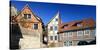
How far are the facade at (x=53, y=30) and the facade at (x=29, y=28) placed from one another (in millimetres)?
122

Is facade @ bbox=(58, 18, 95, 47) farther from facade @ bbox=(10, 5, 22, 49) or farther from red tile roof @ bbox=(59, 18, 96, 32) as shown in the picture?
facade @ bbox=(10, 5, 22, 49)

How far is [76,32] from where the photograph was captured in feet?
8.13

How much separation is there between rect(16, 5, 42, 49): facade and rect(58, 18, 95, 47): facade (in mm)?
303

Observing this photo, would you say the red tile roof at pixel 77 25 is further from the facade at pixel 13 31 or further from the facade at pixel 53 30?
the facade at pixel 13 31

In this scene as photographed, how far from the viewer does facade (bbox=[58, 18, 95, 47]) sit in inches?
94.2

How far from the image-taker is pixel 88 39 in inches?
98.9

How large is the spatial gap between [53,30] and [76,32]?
348mm

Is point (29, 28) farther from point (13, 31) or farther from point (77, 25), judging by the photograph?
point (77, 25)

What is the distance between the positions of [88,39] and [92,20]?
0.27 meters

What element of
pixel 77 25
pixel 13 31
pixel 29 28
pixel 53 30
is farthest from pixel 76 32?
pixel 13 31

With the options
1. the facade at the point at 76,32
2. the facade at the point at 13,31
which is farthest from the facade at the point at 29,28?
the facade at the point at 76,32

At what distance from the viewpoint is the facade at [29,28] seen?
2.19 metres

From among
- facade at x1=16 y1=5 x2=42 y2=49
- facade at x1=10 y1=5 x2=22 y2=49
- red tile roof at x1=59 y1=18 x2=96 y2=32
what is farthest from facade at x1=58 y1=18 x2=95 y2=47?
facade at x1=10 y1=5 x2=22 y2=49
